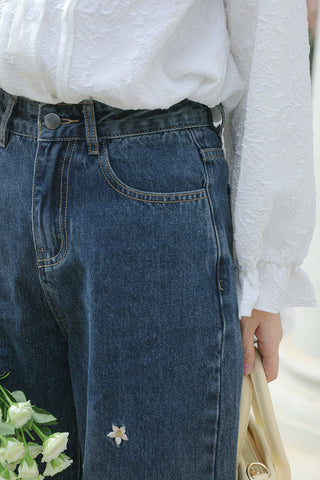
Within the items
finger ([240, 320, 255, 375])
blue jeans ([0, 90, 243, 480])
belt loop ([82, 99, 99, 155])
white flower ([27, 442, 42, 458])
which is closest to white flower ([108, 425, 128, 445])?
blue jeans ([0, 90, 243, 480])

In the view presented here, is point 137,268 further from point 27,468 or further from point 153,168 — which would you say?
point 27,468

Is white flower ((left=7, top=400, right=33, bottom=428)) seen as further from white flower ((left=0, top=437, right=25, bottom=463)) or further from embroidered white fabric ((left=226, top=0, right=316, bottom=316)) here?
embroidered white fabric ((left=226, top=0, right=316, bottom=316))

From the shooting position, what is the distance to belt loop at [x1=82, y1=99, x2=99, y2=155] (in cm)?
82

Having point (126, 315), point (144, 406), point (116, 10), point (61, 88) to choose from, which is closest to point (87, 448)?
point (144, 406)

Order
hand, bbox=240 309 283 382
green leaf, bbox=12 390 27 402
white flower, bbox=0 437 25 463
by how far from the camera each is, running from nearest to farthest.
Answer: white flower, bbox=0 437 25 463
green leaf, bbox=12 390 27 402
hand, bbox=240 309 283 382

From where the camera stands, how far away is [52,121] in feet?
2.73

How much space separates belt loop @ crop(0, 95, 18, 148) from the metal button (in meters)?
0.07

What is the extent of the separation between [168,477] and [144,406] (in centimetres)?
12

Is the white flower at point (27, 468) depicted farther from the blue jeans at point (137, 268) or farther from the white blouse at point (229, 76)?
the white blouse at point (229, 76)

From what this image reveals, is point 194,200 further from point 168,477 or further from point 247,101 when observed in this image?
point 168,477

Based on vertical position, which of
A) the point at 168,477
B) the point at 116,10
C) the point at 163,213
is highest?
the point at 116,10

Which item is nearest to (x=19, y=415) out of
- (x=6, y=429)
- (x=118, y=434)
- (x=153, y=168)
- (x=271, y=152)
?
(x=6, y=429)

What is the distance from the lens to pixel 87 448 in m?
0.85

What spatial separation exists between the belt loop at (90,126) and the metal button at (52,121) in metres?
0.04
